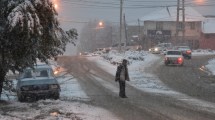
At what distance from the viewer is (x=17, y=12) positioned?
1908cm

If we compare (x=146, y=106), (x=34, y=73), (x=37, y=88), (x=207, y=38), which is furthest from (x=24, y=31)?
(x=207, y=38)

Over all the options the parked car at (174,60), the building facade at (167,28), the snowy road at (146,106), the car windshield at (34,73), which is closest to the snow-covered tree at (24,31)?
the car windshield at (34,73)

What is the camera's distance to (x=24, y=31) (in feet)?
62.0

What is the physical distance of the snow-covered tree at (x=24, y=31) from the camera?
18875mm

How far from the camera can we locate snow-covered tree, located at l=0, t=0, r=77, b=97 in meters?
18.9

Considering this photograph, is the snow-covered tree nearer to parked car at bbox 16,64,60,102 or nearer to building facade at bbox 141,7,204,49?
parked car at bbox 16,64,60,102

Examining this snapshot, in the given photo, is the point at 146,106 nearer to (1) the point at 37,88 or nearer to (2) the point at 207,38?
(1) the point at 37,88

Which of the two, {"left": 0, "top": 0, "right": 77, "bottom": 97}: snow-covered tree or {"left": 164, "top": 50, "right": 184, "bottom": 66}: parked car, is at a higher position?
{"left": 0, "top": 0, "right": 77, "bottom": 97}: snow-covered tree

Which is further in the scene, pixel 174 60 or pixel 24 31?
pixel 174 60

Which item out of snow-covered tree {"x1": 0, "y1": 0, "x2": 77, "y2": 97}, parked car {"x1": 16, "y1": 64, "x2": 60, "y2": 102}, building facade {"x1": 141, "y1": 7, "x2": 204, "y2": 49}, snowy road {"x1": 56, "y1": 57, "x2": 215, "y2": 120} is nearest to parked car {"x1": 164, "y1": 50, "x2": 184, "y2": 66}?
snowy road {"x1": 56, "y1": 57, "x2": 215, "y2": 120}

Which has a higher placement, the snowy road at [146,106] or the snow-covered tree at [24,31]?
the snow-covered tree at [24,31]

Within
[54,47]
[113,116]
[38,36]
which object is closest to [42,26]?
[38,36]

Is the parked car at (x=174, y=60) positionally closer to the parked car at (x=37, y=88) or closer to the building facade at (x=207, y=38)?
the parked car at (x=37, y=88)

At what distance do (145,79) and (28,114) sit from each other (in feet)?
67.8
